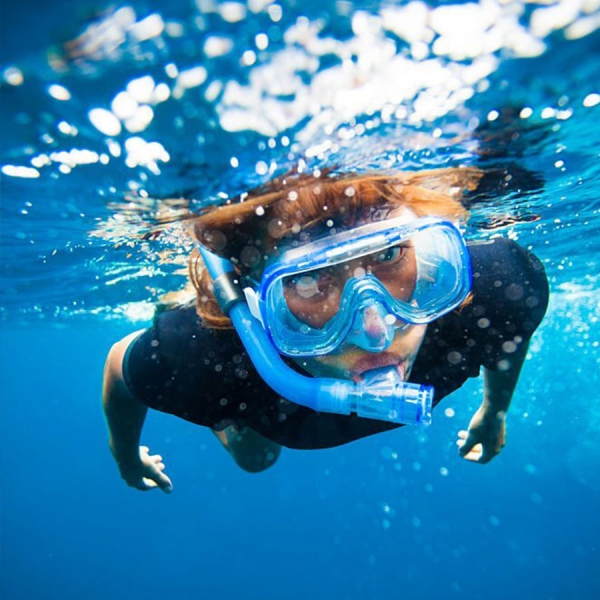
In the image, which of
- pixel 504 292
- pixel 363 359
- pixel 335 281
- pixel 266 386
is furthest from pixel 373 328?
pixel 504 292

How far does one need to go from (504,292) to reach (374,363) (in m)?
1.96

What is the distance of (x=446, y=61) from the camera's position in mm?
3494

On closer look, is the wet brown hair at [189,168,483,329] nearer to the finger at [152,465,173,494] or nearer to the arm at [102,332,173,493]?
the arm at [102,332,173,493]

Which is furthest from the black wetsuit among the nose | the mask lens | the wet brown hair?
the nose

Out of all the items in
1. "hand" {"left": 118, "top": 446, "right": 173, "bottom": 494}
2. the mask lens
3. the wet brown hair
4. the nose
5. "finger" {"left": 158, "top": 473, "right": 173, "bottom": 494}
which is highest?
the wet brown hair

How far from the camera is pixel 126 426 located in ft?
17.1

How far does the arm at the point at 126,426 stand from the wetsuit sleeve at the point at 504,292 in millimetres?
3575

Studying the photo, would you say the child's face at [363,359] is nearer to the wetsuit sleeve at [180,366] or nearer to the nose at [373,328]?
the nose at [373,328]

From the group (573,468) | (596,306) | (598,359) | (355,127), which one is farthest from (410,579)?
(355,127)

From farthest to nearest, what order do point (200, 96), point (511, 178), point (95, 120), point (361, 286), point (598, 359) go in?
1. point (598, 359)
2. point (511, 178)
3. point (95, 120)
4. point (200, 96)
5. point (361, 286)

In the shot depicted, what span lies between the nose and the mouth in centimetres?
11

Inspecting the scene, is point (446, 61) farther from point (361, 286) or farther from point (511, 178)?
point (511, 178)

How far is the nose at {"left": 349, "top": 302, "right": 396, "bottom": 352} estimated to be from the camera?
10.6ft

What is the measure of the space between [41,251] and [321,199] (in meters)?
8.60
